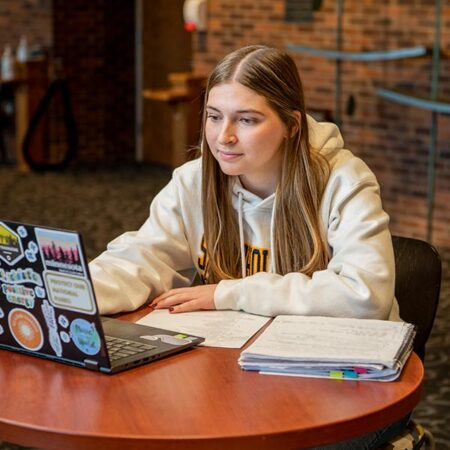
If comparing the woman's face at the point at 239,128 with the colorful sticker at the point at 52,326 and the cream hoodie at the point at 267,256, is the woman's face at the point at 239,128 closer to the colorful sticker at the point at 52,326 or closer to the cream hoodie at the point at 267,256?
the cream hoodie at the point at 267,256

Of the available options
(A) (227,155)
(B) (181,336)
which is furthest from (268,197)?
(B) (181,336)

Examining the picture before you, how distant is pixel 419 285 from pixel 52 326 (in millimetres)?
986

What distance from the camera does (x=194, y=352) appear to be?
199cm

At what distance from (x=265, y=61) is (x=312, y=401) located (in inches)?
34.5

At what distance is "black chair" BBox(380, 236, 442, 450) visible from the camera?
2449 mm

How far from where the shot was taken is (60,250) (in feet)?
5.85

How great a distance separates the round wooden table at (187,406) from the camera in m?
1.61

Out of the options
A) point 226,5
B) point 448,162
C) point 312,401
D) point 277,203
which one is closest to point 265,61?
point 277,203

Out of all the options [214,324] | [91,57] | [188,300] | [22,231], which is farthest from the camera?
[91,57]

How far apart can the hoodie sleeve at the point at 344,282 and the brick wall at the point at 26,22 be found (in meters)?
7.56

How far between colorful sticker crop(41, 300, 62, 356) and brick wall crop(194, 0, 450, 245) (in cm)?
482

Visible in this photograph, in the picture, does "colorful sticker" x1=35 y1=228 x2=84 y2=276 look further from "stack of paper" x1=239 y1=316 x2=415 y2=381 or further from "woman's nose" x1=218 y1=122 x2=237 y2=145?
"woman's nose" x1=218 y1=122 x2=237 y2=145

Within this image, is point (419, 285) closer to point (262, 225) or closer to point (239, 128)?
point (262, 225)

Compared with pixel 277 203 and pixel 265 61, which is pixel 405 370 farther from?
pixel 265 61
